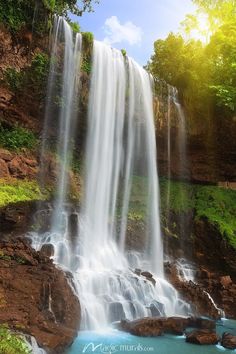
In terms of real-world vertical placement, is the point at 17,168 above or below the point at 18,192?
above

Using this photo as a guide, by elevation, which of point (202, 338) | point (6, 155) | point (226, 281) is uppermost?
point (6, 155)

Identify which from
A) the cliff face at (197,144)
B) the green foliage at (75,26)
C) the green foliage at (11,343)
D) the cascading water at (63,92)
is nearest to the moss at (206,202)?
the cliff face at (197,144)

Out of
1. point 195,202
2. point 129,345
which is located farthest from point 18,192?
point 195,202

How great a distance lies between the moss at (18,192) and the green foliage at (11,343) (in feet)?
22.9

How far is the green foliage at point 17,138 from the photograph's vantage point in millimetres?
16891

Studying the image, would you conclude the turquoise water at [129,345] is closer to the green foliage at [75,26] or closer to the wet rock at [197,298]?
the wet rock at [197,298]

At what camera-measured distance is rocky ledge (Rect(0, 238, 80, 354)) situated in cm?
843

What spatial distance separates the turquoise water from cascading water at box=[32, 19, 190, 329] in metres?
1.93

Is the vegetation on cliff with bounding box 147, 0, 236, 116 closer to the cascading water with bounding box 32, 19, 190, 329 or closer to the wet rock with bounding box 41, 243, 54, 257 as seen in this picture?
the cascading water with bounding box 32, 19, 190, 329

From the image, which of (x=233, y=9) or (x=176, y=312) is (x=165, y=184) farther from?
(x=233, y=9)

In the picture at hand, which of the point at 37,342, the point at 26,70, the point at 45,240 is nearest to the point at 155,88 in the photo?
the point at 26,70

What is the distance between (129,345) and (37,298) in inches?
102

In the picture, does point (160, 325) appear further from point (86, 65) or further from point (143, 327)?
point (86, 65)

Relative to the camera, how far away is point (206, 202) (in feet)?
67.2
